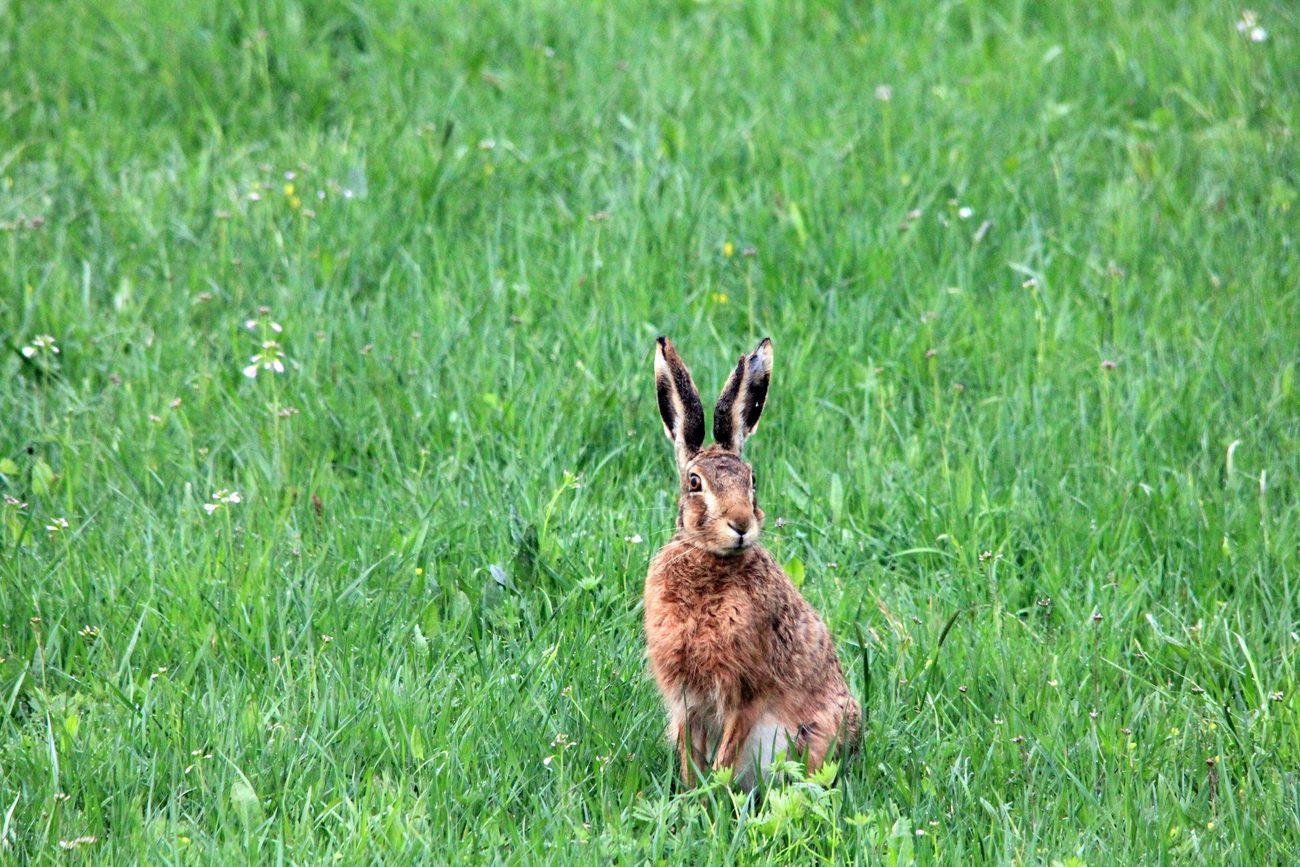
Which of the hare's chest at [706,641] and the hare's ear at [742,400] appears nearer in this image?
the hare's chest at [706,641]

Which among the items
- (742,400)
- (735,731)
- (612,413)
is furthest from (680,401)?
(612,413)

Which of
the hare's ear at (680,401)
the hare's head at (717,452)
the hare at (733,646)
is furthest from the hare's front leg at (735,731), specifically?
the hare's ear at (680,401)

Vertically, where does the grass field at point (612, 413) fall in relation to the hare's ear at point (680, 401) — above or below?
below

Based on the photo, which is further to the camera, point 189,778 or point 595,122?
point 595,122

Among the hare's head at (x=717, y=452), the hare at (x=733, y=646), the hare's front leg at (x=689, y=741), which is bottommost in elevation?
the hare's front leg at (x=689, y=741)

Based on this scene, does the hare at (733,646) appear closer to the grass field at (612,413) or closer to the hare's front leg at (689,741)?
the hare's front leg at (689,741)

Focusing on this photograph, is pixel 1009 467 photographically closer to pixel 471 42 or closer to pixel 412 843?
pixel 412 843

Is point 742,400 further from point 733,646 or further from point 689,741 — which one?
point 689,741

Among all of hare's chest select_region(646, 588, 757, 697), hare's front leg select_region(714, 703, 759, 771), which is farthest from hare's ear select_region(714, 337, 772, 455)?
hare's front leg select_region(714, 703, 759, 771)

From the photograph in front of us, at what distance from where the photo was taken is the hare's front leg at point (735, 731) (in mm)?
3949

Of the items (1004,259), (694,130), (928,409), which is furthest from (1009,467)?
(694,130)

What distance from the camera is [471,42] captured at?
7.67 meters

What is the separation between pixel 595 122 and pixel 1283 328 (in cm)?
298

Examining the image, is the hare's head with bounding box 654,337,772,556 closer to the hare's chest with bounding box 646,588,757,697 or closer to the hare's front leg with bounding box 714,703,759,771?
the hare's chest with bounding box 646,588,757,697
